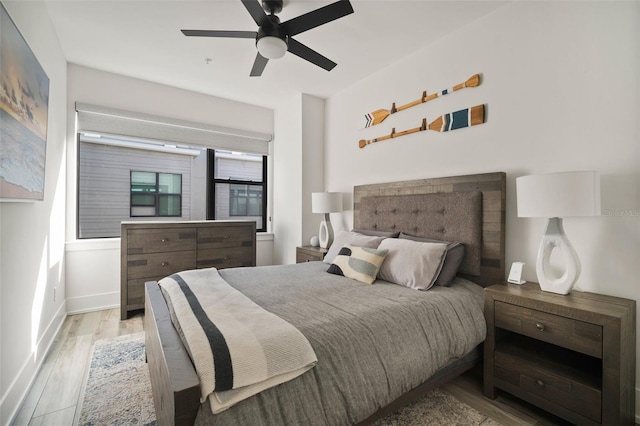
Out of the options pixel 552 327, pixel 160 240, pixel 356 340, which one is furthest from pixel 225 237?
pixel 552 327

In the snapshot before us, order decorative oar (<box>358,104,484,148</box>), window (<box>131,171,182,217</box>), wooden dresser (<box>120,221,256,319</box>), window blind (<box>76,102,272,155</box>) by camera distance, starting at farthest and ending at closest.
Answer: window (<box>131,171,182,217</box>)
window blind (<box>76,102,272,155</box>)
wooden dresser (<box>120,221,256,319</box>)
decorative oar (<box>358,104,484,148</box>)

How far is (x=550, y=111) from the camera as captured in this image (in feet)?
6.57

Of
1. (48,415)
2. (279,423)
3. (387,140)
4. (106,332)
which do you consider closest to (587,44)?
(387,140)

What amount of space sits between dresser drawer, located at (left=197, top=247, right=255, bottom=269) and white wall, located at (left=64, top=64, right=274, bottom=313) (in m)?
0.98

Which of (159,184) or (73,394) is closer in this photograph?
(73,394)

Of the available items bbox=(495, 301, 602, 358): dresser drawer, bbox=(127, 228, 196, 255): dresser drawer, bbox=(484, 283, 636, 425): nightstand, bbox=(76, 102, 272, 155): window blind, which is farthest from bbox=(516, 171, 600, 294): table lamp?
bbox=(76, 102, 272, 155): window blind

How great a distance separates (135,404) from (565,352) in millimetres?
2595

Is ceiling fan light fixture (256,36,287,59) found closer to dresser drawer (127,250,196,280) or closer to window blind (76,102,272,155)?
window blind (76,102,272,155)

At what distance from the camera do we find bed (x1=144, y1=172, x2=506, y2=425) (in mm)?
1082

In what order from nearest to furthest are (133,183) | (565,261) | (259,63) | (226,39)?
(565,261)
(259,63)
(226,39)
(133,183)

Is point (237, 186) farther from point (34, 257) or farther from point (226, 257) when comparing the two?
point (34, 257)

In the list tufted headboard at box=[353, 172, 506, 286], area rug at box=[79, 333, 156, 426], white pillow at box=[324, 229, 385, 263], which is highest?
tufted headboard at box=[353, 172, 506, 286]

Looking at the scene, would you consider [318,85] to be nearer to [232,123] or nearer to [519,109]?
[232,123]

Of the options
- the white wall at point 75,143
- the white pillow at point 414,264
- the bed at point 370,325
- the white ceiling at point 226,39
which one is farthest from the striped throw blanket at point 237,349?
the white wall at point 75,143
